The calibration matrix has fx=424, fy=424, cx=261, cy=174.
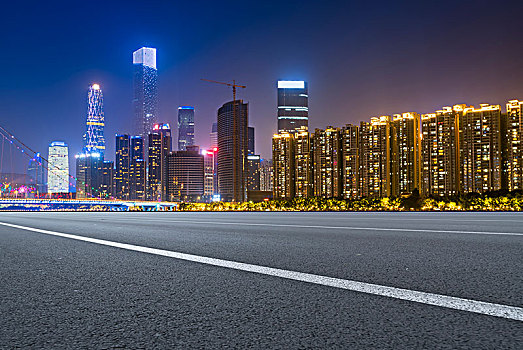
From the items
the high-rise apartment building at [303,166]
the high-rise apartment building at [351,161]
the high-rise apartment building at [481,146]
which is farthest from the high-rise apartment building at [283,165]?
the high-rise apartment building at [481,146]

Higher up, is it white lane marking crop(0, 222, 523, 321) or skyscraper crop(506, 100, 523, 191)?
skyscraper crop(506, 100, 523, 191)

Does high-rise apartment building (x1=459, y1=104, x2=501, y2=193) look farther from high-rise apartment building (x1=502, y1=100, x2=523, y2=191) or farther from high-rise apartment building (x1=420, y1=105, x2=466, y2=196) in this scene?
Result: high-rise apartment building (x1=502, y1=100, x2=523, y2=191)

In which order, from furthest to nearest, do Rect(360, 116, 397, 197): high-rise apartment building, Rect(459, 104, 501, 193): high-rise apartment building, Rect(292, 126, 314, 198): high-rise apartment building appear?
Rect(292, 126, 314, 198): high-rise apartment building
Rect(360, 116, 397, 197): high-rise apartment building
Rect(459, 104, 501, 193): high-rise apartment building

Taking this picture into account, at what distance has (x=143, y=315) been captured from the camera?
9.04 ft

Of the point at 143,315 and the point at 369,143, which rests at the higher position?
the point at 369,143

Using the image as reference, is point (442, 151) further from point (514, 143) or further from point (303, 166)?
point (303, 166)

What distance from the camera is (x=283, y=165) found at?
17150cm

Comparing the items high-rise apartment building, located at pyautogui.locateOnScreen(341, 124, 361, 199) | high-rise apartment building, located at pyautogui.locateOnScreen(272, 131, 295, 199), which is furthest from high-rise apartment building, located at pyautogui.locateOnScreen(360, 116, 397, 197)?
high-rise apartment building, located at pyautogui.locateOnScreen(272, 131, 295, 199)

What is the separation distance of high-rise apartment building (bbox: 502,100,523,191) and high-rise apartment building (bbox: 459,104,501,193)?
3052 millimetres

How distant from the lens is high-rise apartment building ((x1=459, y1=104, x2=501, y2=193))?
355 ft

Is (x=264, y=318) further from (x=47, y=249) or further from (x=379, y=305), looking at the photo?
(x=47, y=249)

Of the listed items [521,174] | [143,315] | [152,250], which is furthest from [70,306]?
[521,174]

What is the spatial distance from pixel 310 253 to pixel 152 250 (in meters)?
2.36

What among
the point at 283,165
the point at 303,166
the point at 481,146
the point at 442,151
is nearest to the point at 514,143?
the point at 481,146
